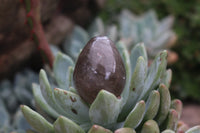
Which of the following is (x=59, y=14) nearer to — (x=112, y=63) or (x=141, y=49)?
(x=141, y=49)

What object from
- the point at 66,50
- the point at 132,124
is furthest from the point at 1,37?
the point at 132,124

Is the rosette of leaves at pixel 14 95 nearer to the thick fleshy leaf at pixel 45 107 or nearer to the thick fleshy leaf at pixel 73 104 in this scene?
the thick fleshy leaf at pixel 45 107

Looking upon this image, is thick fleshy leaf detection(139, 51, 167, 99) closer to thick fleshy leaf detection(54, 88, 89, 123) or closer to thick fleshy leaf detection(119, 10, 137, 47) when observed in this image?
thick fleshy leaf detection(54, 88, 89, 123)

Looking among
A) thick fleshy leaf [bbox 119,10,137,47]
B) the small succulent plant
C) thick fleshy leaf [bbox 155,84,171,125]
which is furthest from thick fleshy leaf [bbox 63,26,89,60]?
thick fleshy leaf [bbox 155,84,171,125]

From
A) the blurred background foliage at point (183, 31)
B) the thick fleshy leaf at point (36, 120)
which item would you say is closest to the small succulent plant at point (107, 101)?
the thick fleshy leaf at point (36, 120)

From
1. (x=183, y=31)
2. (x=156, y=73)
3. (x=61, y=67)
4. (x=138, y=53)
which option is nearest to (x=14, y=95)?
(x=61, y=67)

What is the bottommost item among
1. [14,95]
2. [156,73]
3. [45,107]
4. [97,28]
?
[14,95]

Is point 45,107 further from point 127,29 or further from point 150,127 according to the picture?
point 127,29
